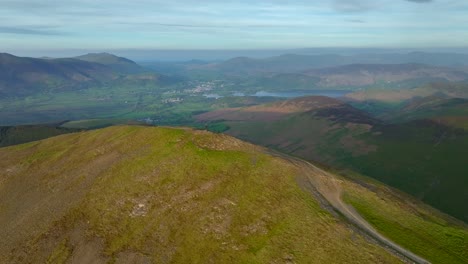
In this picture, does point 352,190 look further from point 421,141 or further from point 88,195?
point 421,141

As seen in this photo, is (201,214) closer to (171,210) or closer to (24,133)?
(171,210)

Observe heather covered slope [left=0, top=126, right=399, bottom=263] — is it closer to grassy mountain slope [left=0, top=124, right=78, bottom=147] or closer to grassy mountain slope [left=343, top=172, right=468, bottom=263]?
grassy mountain slope [left=343, top=172, right=468, bottom=263]

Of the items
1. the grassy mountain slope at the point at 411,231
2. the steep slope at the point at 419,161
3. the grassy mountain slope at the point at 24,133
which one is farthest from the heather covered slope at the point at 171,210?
the grassy mountain slope at the point at 24,133

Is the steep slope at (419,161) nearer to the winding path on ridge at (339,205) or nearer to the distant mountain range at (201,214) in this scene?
the winding path on ridge at (339,205)

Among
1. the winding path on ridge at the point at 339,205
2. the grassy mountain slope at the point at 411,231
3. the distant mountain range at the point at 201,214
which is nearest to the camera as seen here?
the winding path on ridge at the point at 339,205

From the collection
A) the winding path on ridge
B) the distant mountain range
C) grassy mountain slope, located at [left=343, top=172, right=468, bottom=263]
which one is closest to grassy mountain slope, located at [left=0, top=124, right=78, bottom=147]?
the distant mountain range

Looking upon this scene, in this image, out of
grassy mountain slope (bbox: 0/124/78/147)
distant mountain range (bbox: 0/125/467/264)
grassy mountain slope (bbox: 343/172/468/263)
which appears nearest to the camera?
distant mountain range (bbox: 0/125/467/264)

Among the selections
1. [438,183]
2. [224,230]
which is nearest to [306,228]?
[224,230]

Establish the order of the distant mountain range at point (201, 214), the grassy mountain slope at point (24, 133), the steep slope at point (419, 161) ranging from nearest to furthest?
the distant mountain range at point (201, 214)
the steep slope at point (419, 161)
the grassy mountain slope at point (24, 133)
